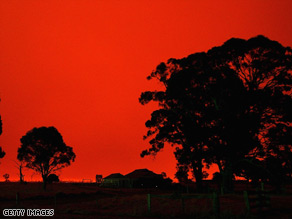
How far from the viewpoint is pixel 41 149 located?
70.2 metres

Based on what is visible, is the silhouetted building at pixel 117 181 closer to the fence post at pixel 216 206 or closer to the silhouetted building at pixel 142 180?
the silhouetted building at pixel 142 180

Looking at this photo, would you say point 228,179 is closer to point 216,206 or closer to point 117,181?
point 216,206

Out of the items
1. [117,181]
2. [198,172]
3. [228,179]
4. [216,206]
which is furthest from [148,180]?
[216,206]

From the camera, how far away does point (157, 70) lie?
133 ft

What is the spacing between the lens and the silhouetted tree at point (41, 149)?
70125 mm

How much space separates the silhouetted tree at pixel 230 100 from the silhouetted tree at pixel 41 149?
39.7 m

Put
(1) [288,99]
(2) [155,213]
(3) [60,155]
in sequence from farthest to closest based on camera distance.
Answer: (3) [60,155] < (1) [288,99] < (2) [155,213]

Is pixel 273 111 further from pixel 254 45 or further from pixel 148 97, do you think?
pixel 148 97

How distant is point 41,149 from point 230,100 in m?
46.9

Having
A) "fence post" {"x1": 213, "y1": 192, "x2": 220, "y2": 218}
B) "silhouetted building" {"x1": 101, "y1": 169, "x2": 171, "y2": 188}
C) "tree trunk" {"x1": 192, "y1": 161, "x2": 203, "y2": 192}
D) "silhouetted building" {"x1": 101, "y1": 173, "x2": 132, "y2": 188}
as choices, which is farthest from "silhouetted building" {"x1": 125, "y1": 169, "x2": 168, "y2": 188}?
"fence post" {"x1": 213, "y1": 192, "x2": 220, "y2": 218}

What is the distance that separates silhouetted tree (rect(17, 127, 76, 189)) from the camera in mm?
70125

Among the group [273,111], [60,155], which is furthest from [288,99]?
[60,155]

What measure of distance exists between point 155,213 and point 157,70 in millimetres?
20664

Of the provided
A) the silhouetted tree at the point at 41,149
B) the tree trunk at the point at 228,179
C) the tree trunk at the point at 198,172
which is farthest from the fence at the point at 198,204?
the silhouetted tree at the point at 41,149
